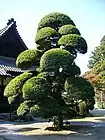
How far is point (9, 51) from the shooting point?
26.3 metres

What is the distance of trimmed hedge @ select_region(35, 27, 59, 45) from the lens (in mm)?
15905

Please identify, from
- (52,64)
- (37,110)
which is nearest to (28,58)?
(52,64)

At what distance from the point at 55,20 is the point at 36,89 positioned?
4.36 meters

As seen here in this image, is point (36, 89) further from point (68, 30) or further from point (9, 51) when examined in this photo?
point (9, 51)

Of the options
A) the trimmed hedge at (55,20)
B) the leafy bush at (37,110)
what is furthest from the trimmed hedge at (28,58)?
the leafy bush at (37,110)

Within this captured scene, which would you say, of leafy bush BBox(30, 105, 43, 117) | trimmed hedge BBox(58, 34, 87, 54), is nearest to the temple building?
trimmed hedge BBox(58, 34, 87, 54)

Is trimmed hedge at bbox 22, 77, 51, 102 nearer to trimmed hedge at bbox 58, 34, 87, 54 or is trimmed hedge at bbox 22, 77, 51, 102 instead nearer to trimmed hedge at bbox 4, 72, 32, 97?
trimmed hedge at bbox 4, 72, 32, 97

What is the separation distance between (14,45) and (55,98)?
12.1 metres

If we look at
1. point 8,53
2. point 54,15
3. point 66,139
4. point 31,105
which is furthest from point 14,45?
point 66,139

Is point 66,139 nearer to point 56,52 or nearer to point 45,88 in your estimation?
point 45,88

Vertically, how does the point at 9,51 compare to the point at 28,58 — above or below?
above

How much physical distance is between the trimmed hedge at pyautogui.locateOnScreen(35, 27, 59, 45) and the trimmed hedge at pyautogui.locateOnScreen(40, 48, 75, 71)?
1393 mm

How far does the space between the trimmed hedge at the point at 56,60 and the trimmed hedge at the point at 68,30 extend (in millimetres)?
1578

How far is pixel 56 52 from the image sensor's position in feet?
48.5
